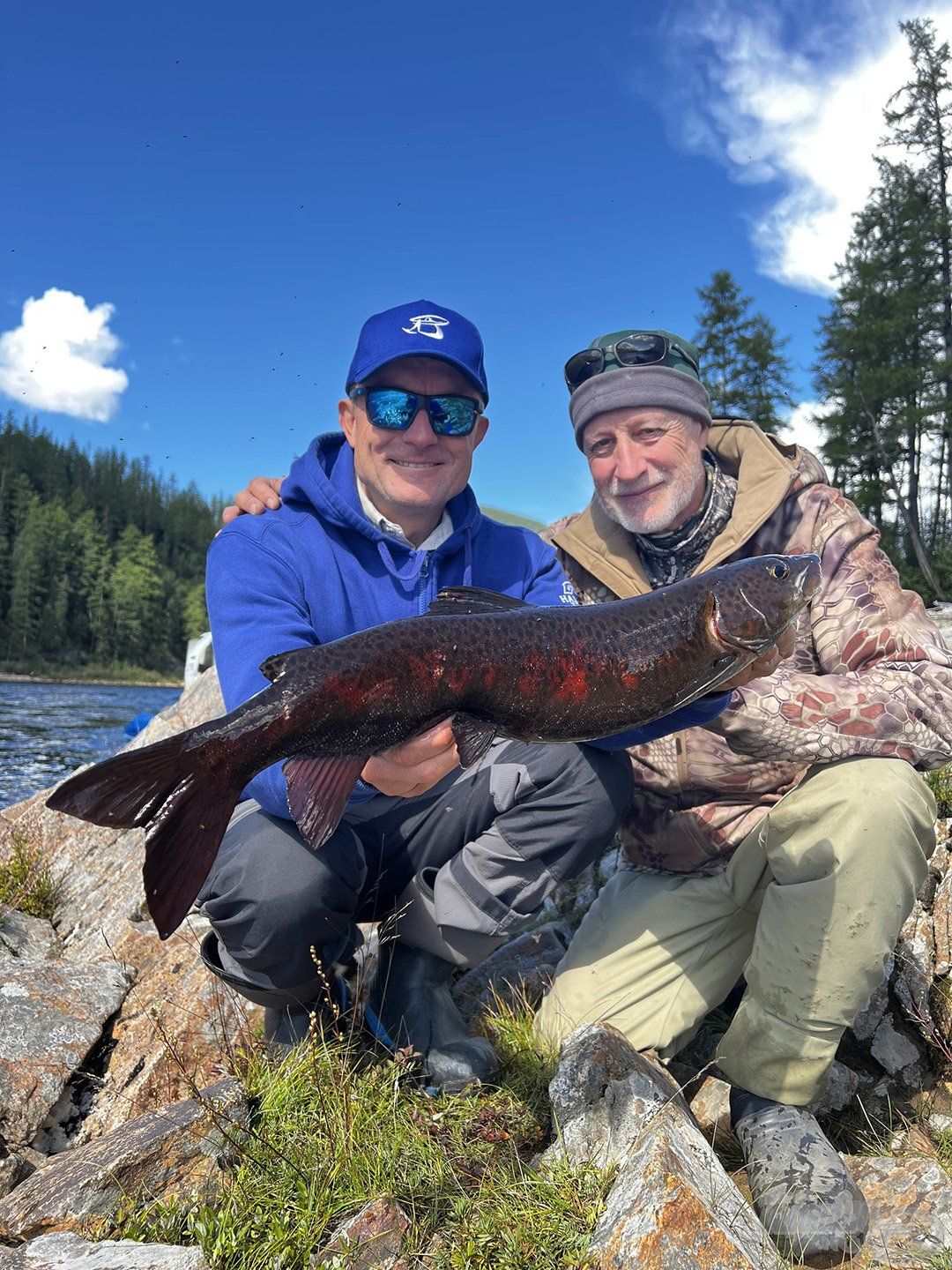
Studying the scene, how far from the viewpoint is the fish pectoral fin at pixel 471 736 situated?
2.92 metres

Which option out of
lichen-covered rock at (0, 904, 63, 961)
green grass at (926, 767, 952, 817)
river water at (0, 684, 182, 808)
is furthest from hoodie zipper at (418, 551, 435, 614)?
river water at (0, 684, 182, 808)

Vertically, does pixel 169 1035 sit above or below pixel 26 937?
above

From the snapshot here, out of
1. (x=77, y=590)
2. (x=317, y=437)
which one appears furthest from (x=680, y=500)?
(x=77, y=590)

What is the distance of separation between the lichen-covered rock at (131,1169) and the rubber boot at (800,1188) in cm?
217

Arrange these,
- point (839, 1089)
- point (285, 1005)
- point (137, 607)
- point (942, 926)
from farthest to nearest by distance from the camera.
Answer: point (137, 607), point (942, 926), point (839, 1089), point (285, 1005)

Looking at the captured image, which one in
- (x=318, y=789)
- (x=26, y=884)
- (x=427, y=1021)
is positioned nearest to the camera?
(x=318, y=789)

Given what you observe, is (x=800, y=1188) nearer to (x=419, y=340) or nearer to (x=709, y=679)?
(x=709, y=679)

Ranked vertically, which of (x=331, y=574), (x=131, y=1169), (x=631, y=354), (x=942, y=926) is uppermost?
(x=631, y=354)

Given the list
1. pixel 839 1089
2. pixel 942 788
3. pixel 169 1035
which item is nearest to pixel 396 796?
pixel 169 1035

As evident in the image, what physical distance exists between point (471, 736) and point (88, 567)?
146 meters

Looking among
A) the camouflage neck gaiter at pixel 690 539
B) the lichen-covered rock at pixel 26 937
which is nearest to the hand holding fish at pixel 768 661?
the camouflage neck gaiter at pixel 690 539

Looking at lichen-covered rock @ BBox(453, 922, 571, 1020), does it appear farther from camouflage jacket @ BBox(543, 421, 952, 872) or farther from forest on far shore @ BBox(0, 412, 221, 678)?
forest on far shore @ BBox(0, 412, 221, 678)

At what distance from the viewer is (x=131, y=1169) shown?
2961 millimetres

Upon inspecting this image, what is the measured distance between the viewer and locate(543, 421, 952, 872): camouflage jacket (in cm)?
398
